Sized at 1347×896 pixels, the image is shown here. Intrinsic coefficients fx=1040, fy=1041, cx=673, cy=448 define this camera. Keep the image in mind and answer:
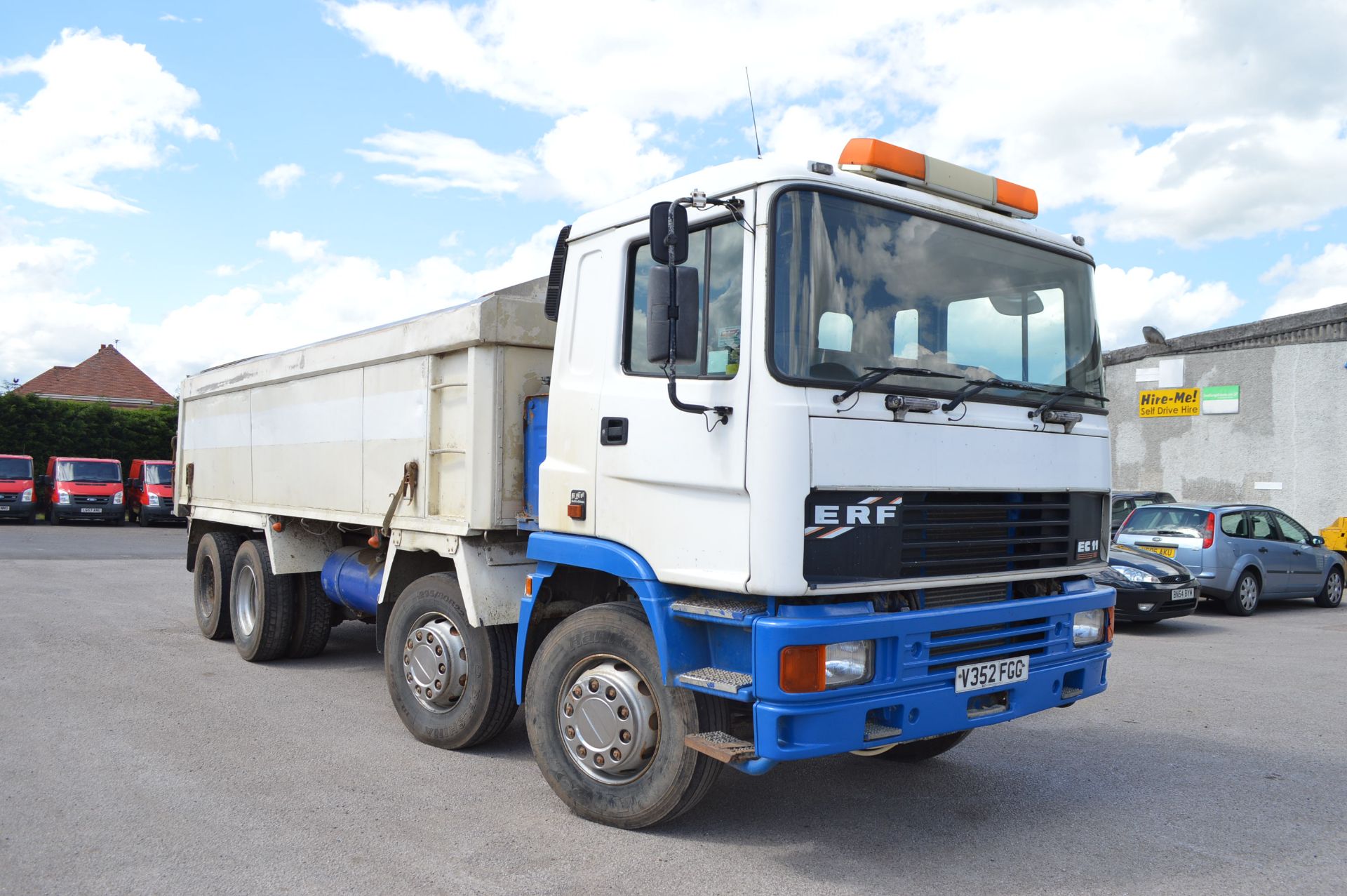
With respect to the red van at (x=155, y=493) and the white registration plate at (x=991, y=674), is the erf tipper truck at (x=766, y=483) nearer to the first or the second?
the white registration plate at (x=991, y=674)

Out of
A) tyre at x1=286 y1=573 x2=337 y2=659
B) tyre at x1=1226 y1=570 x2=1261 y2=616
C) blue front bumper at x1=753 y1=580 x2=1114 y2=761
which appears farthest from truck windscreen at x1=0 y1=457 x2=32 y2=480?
blue front bumper at x1=753 y1=580 x2=1114 y2=761

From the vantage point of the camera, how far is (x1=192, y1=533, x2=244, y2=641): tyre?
9.27 metres

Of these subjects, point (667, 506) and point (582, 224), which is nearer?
point (667, 506)

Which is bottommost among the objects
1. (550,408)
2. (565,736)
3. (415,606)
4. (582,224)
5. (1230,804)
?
(1230,804)

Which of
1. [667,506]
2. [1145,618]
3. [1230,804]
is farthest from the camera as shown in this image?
[1145,618]

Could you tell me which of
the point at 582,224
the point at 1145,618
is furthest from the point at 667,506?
the point at 1145,618

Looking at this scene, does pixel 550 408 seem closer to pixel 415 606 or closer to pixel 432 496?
pixel 432 496

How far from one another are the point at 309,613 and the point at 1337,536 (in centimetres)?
1680

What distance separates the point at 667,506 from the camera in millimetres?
4348

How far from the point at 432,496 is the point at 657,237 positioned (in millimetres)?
2569

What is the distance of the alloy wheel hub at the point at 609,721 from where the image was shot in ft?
14.4

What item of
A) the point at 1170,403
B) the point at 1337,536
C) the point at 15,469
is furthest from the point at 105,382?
the point at 1337,536

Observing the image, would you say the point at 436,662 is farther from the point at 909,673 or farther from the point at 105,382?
the point at 105,382

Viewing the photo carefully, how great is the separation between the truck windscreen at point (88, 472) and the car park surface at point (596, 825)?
24.5 metres
